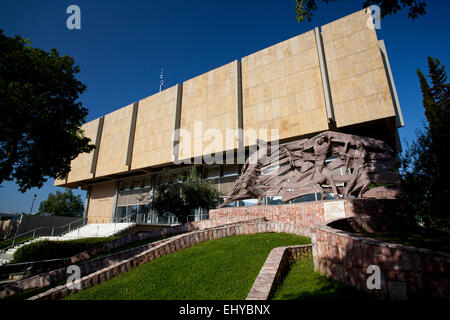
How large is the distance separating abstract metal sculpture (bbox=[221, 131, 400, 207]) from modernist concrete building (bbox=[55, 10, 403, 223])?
8.02 meters

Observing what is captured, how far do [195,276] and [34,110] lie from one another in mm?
11577

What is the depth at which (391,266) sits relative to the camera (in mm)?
3842

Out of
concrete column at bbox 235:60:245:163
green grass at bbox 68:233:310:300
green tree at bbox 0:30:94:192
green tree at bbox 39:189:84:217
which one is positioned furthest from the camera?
green tree at bbox 39:189:84:217

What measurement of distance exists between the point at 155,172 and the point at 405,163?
92.7ft

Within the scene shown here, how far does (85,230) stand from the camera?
88.3 ft

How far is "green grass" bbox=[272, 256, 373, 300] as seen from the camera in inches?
162

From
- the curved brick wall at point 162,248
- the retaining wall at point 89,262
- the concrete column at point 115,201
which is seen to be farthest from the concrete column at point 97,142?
the curved brick wall at point 162,248

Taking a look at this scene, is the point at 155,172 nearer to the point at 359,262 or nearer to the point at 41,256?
the point at 41,256

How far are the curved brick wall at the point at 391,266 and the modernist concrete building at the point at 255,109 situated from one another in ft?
57.7

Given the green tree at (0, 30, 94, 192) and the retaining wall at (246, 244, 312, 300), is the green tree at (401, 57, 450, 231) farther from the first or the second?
the green tree at (0, 30, 94, 192)

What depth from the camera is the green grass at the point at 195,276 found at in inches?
199

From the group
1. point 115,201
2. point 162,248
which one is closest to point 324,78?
point 162,248

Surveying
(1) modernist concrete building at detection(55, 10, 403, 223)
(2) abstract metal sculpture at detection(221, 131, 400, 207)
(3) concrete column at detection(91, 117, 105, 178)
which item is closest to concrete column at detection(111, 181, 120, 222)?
(1) modernist concrete building at detection(55, 10, 403, 223)

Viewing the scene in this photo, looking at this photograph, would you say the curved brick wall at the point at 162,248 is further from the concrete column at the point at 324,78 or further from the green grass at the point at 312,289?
the concrete column at the point at 324,78
